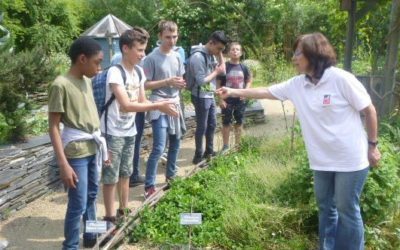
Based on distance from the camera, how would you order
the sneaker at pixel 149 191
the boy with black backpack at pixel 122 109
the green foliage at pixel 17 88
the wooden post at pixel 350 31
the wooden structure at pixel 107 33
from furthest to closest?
the wooden structure at pixel 107 33 < the wooden post at pixel 350 31 < the green foliage at pixel 17 88 < the sneaker at pixel 149 191 < the boy with black backpack at pixel 122 109

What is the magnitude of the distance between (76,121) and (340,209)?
176 cm

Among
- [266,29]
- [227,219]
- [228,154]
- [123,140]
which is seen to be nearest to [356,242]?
[227,219]

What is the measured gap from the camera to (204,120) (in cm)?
572

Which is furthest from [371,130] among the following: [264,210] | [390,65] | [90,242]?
[390,65]

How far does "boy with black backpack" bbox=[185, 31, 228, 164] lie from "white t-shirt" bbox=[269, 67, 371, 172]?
7.33ft

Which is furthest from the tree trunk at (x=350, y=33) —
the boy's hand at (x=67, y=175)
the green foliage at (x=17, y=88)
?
the boy's hand at (x=67, y=175)

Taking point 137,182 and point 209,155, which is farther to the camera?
point 209,155

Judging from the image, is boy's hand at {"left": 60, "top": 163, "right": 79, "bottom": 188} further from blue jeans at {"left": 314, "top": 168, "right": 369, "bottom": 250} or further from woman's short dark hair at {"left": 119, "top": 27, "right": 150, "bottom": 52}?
blue jeans at {"left": 314, "top": 168, "right": 369, "bottom": 250}

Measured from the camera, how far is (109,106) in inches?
153

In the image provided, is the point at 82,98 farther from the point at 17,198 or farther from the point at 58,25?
the point at 58,25

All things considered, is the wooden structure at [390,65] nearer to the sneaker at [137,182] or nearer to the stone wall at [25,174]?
the sneaker at [137,182]

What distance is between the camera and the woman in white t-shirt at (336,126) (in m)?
3.00

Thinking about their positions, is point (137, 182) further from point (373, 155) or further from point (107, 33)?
point (107, 33)

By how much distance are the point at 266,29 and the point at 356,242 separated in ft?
43.1
